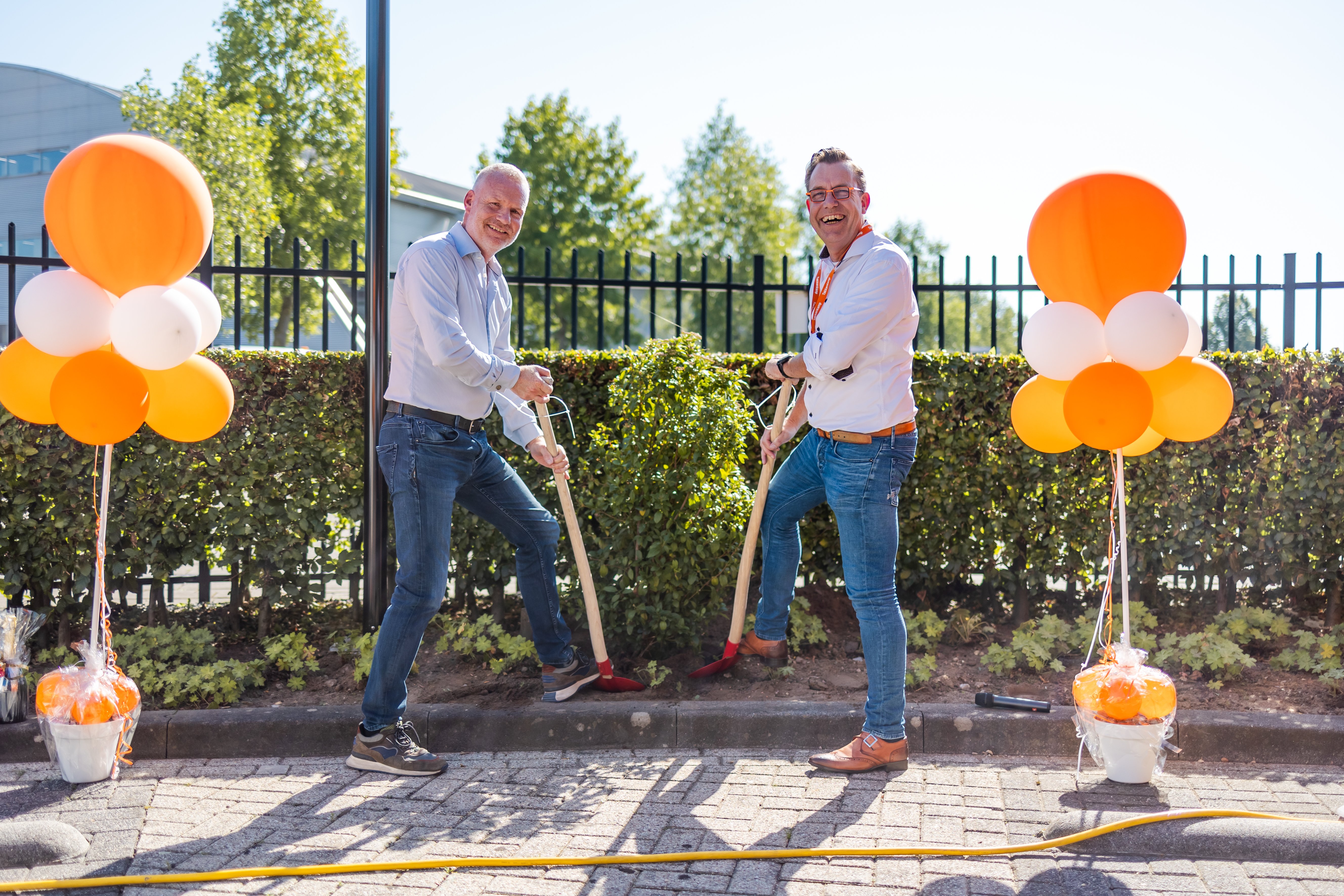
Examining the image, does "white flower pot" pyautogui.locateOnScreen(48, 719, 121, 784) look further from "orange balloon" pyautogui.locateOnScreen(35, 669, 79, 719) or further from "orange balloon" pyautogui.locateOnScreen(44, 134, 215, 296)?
"orange balloon" pyautogui.locateOnScreen(44, 134, 215, 296)

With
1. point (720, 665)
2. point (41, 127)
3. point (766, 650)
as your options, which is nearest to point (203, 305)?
point (720, 665)

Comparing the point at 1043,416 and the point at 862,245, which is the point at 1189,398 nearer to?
the point at 1043,416

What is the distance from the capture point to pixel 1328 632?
199 inches

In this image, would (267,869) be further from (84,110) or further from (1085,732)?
(84,110)

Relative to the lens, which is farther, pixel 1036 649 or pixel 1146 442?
pixel 1036 649

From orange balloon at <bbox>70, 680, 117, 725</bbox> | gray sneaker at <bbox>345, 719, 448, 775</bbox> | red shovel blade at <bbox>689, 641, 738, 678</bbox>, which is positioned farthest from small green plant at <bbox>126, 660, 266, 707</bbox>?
red shovel blade at <bbox>689, 641, 738, 678</bbox>

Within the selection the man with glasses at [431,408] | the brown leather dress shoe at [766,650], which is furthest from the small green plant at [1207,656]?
the man with glasses at [431,408]

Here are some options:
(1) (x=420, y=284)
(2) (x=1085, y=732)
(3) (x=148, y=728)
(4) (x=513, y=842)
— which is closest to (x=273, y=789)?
(3) (x=148, y=728)

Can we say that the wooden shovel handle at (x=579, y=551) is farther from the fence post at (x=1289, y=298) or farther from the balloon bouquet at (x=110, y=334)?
the fence post at (x=1289, y=298)

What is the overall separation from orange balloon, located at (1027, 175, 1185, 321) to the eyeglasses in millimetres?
661

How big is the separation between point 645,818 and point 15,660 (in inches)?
107

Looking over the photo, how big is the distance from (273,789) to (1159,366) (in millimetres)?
3390

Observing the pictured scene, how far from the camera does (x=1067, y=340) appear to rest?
340cm

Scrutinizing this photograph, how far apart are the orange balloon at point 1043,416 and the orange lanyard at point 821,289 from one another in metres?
0.81
